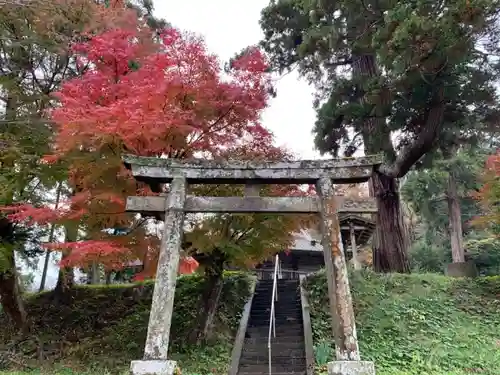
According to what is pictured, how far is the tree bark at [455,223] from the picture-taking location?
23.3 meters

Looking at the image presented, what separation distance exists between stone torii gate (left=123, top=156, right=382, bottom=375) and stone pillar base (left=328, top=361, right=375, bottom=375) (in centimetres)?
29

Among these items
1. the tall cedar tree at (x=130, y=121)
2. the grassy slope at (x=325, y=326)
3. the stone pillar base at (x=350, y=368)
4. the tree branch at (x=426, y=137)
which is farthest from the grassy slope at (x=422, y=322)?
the tall cedar tree at (x=130, y=121)

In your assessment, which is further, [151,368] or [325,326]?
[325,326]

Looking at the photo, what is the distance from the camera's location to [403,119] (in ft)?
41.7

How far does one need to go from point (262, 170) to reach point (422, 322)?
6.66 metres

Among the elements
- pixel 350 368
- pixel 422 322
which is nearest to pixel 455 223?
pixel 422 322

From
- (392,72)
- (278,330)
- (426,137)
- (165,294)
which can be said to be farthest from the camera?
(426,137)

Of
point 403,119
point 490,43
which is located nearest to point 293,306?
point 403,119

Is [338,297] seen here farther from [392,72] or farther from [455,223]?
[455,223]

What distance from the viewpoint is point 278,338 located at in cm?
1134

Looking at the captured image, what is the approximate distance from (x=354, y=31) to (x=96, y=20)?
23.4ft

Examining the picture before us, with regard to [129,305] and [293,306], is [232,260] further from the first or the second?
[129,305]

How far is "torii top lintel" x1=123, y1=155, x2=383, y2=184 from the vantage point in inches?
301

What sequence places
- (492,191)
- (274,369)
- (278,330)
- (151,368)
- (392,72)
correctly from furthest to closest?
1. (492,191)
2. (278,330)
3. (392,72)
4. (274,369)
5. (151,368)
